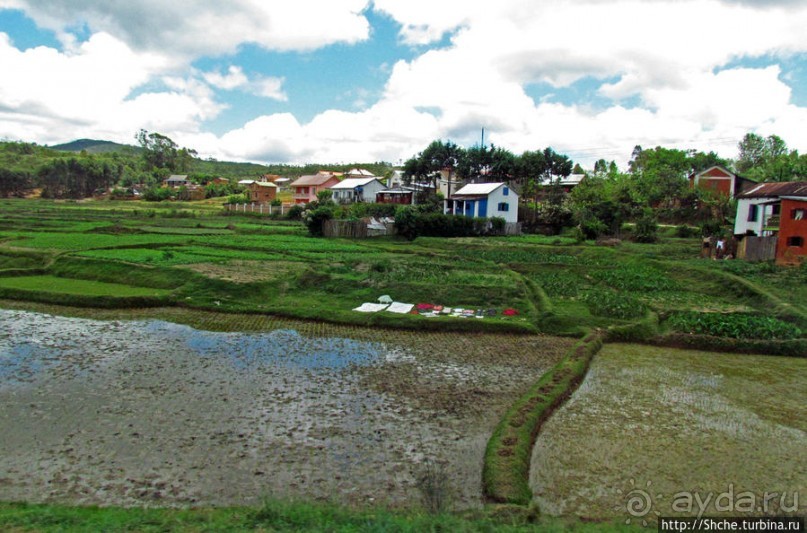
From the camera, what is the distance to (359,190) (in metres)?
69.2

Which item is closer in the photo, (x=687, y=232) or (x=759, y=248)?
(x=759, y=248)

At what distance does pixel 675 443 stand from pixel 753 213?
32.9 m

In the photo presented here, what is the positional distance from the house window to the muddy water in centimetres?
2832

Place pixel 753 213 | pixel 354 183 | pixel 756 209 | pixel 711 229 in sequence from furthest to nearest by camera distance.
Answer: pixel 354 183, pixel 711 229, pixel 753 213, pixel 756 209

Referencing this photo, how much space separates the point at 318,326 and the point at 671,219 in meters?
45.8

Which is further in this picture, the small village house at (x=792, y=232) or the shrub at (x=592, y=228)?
the shrub at (x=592, y=228)

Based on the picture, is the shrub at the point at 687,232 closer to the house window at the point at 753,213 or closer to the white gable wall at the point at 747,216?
the white gable wall at the point at 747,216

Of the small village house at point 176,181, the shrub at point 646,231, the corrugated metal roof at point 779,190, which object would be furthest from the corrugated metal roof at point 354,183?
the small village house at point 176,181

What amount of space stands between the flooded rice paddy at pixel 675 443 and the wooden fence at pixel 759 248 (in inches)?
648

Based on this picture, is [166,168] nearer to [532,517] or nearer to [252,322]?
[252,322]

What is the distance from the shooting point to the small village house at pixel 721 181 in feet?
159

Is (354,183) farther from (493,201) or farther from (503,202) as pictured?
(503,202)

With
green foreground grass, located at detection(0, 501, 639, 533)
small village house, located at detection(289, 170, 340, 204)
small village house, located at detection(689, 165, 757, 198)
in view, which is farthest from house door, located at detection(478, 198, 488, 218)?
green foreground grass, located at detection(0, 501, 639, 533)

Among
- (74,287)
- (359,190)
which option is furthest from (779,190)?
(359,190)
